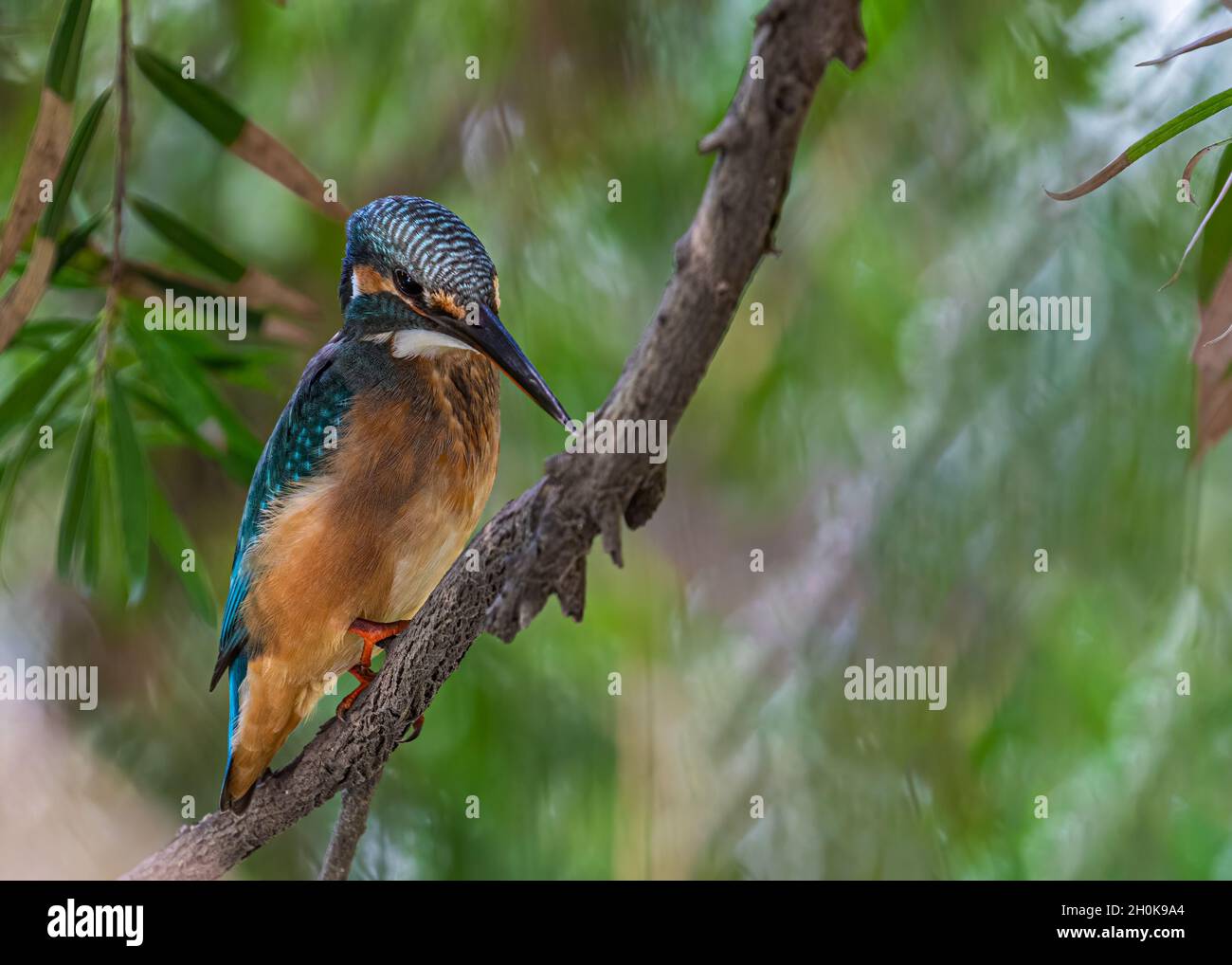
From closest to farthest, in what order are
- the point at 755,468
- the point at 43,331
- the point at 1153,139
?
the point at 1153,139
the point at 43,331
the point at 755,468

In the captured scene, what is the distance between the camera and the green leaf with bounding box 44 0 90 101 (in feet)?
5.10

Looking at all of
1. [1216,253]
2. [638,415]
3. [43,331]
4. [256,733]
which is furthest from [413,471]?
[1216,253]

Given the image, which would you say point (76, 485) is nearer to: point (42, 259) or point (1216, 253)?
point (42, 259)

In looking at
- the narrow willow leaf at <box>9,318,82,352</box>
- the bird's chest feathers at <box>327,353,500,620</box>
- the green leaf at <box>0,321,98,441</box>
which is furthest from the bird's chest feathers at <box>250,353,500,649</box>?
the narrow willow leaf at <box>9,318,82,352</box>

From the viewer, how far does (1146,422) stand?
207 cm

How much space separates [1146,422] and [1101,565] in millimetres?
266

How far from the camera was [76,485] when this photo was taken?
175cm

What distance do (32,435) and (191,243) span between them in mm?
375

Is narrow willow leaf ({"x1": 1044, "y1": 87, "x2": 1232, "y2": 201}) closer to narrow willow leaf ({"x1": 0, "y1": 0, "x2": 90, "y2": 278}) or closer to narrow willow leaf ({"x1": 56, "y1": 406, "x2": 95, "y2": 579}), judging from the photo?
narrow willow leaf ({"x1": 0, "y1": 0, "x2": 90, "y2": 278})

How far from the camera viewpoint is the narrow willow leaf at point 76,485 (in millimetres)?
1751

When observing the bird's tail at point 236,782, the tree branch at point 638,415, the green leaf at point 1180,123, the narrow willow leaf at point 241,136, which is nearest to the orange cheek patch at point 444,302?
the tree branch at point 638,415

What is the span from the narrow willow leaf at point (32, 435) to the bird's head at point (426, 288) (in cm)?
57
